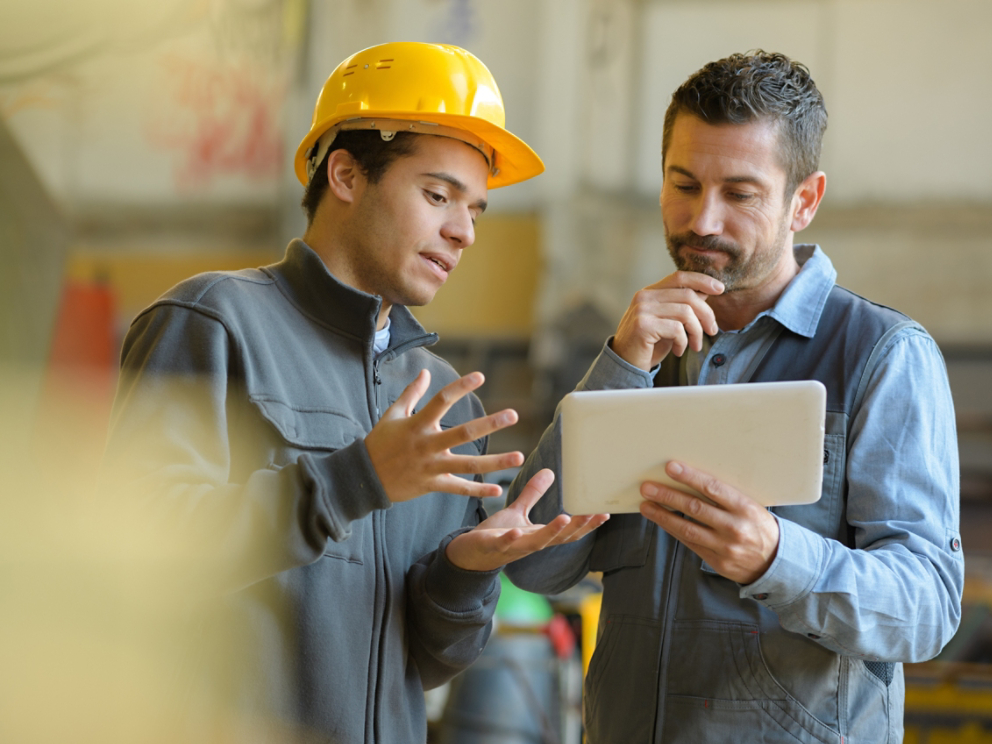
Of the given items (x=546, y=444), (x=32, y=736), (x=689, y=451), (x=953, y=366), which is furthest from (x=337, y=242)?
(x=953, y=366)

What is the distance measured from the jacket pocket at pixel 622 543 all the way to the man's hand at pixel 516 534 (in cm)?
17

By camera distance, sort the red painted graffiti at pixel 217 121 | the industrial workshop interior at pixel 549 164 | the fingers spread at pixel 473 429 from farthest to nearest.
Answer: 1. the red painted graffiti at pixel 217 121
2. the industrial workshop interior at pixel 549 164
3. the fingers spread at pixel 473 429

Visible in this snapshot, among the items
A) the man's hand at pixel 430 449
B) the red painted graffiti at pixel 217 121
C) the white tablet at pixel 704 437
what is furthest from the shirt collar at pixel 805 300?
the red painted graffiti at pixel 217 121

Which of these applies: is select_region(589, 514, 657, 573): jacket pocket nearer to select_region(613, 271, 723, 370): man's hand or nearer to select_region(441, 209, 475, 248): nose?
select_region(613, 271, 723, 370): man's hand

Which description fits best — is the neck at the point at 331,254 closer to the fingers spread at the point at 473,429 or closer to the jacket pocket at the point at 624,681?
the fingers spread at the point at 473,429

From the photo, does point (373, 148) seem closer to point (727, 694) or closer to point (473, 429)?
point (473, 429)

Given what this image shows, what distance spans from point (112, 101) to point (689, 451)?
6.95 metres

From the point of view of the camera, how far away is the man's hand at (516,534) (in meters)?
1.61

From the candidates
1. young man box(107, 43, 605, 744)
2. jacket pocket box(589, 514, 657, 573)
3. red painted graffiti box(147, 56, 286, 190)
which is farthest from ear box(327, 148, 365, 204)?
red painted graffiti box(147, 56, 286, 190)

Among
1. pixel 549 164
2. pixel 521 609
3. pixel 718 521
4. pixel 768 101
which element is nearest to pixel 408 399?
pixel 718 521

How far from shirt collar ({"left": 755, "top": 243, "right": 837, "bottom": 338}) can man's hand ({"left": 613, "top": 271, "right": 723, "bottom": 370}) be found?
0.13 m

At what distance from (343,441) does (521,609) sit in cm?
292

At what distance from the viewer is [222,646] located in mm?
1562

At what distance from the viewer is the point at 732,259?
5.98ft
